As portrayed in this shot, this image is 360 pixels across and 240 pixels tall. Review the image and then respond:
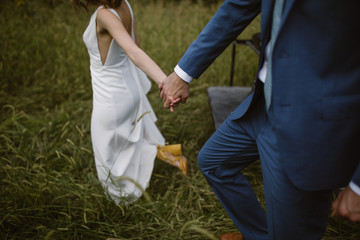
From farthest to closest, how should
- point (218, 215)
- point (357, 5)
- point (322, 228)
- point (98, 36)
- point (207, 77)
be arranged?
point (207, 77), point (218, 215), point (98, 36), point (322, 228), point (357, 5)

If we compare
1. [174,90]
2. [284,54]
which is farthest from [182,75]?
[284,54]

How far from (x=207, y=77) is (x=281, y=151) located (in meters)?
3.49

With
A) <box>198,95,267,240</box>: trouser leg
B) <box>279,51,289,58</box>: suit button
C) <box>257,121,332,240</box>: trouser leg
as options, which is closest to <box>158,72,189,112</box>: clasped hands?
<box>198,95,267,240</box>: trouser leg

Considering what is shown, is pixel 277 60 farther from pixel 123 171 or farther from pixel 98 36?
pixel 123 171

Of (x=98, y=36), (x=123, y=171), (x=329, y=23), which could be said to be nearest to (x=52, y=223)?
(x=123, y=171)

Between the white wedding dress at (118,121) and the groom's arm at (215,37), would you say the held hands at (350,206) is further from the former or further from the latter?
the white wedding dress at (118,121)

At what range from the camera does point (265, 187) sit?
1.32 m

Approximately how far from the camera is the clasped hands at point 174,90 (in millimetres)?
1607

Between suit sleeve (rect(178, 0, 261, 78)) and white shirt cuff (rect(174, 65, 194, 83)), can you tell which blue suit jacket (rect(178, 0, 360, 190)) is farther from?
white shirt cuff (rect(174, 65, 194, 83))

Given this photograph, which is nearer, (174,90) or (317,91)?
(317,91)

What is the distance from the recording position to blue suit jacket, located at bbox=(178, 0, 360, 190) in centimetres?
98

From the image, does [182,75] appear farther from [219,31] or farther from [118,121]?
[118,121]

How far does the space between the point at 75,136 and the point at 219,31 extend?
2.29 meters

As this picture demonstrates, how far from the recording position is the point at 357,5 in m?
0.95
